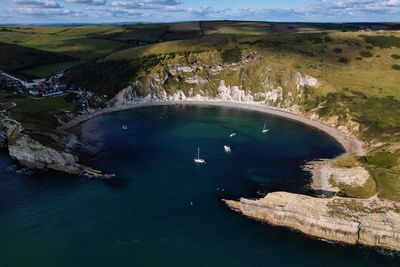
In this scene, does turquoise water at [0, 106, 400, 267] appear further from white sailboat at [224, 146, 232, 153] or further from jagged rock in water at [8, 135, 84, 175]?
jagged rock in water at [8, 135, 84, 175]

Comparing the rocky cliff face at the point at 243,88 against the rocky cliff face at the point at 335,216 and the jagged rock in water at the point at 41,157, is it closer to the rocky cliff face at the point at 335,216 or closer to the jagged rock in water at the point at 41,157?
the jagged rock in water at the point at 41,157

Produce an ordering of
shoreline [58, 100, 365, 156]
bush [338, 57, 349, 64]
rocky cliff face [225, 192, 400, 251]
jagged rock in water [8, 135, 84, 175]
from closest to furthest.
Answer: rocky cliff face [225, 192, 400, 251], jagged rock in water [8, 135, 84, 175], shoreline [58, 100, 365, 156], bush [338, 57, 349, 64]

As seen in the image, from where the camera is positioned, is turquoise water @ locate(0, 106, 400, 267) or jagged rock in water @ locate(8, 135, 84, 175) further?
jagged rock in water @ locate(8, 135, 84, 175)

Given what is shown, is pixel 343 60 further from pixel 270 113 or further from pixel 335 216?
pixel 335 216

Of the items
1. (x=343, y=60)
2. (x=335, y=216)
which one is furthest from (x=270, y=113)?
(x=335, y=216)

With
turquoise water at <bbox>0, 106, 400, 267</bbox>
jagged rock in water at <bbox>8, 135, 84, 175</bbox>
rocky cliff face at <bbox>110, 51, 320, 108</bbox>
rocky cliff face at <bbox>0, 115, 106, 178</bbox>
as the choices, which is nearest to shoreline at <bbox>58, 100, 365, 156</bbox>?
rocky cliff face at <bbox>110, 51, 320, 108</bbox>

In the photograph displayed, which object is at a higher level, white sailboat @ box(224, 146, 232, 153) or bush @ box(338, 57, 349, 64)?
bush @ box(338, 57, 349, 64)

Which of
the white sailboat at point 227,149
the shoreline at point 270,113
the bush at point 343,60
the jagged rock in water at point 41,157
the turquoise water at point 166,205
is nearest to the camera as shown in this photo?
the turquoise water at point 166,205

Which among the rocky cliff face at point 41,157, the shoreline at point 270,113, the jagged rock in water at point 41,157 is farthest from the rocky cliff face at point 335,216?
the jagged rock in water at point 41,157
